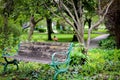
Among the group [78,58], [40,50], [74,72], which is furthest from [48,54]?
[78,58]

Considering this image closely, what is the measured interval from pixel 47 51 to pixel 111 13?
16.6 feet

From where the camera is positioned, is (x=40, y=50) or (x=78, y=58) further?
(x=78, y=58)

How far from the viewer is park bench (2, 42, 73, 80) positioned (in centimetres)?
737

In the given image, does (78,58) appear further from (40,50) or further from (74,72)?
(40,50)

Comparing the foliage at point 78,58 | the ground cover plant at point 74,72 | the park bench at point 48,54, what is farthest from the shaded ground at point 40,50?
the foliage at point 78,58

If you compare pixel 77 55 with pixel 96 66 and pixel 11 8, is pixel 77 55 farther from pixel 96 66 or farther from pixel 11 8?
pixel 11 8

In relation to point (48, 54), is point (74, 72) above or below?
below

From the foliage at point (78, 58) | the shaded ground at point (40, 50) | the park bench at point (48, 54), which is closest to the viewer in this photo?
the park bench at point (48, 54)

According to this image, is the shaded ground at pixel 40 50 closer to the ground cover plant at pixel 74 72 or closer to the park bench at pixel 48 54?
the park bench at pixel 48 54

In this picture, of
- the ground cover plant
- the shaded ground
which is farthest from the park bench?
the ground cover plant

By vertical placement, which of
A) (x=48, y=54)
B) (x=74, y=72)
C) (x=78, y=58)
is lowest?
(x=74, y=72)

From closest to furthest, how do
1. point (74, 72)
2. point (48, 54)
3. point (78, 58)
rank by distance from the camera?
point (48, 54)
point (74, 72)
point (78, 58)

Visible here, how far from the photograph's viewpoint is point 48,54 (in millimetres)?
8078

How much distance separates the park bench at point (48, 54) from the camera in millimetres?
7371
